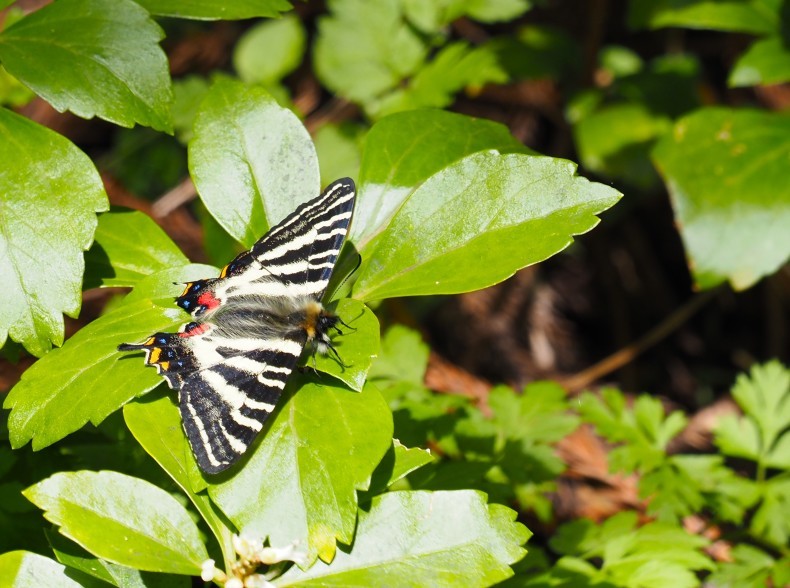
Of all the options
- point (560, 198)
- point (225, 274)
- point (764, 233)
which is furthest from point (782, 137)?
point (225, 274)

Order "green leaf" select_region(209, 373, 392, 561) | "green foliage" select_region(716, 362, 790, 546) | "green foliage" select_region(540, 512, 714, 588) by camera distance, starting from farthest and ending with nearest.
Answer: "green foliage" select_region(716, 362, 790, 546), "green foliage" select_region(540, 512, 714, 588), "green leaf" select_region(209, 373, 392, 561)

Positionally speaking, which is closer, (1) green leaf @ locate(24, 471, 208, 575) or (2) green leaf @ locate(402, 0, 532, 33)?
(1) green leaf @ locate(24, 471, 208, 575)

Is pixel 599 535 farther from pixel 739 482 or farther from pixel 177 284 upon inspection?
pixel 177 284

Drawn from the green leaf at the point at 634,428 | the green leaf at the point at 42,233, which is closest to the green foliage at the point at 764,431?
the green leaf at the point at 634,428

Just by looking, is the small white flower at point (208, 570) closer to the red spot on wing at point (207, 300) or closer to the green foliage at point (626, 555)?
the red spot on wing at point (207, 300)

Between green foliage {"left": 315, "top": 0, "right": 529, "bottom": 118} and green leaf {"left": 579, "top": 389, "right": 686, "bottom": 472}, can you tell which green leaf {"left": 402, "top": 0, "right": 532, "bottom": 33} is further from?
green leaf {"left": 579, "top": 389, "right": 686, "bottom": 472}

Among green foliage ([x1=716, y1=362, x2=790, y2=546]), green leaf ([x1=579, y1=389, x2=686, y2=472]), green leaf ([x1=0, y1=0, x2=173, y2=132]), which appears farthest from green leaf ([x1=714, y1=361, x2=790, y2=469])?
green leaf ([x1=0, y1=0, x2=173, y2=132])

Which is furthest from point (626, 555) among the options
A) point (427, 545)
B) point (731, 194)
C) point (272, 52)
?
point (272, 52)
